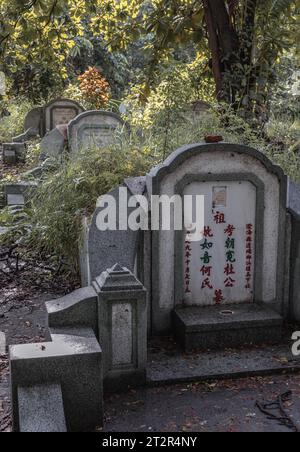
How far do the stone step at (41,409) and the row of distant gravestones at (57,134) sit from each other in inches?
175

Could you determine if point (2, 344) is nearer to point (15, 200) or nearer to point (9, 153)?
point (15, 200)

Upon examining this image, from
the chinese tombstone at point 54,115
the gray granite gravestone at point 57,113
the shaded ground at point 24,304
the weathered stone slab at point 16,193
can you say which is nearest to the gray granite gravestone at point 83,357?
the shaded ground at point 24,304

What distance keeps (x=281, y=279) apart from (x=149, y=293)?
1.17 meters

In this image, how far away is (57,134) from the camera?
11.8m

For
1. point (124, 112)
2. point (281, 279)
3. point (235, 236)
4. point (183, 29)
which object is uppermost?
point (183, 29)

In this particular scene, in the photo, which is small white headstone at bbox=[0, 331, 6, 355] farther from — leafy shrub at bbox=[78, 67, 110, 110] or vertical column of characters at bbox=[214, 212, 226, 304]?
leafy shrub at bbox=[78, 67, 110, 110]

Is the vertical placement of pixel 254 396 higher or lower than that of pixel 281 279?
lower

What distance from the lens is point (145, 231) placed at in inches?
186

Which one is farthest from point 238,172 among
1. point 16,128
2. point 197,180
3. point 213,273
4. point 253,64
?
point 16,128

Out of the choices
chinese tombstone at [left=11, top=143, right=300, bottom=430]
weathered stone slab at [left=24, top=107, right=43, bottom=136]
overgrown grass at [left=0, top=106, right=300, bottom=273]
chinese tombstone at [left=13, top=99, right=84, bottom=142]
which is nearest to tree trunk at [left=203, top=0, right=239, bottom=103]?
overgrown grass at [left=0, top=106, right=300, bottom=273]

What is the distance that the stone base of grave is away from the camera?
4578 mm

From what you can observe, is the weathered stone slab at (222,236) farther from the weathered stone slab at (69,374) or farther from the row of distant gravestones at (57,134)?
the row of distant gravestones at (57,134)

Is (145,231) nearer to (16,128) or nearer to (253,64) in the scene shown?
(253,64)

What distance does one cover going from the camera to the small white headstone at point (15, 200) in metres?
8.98
